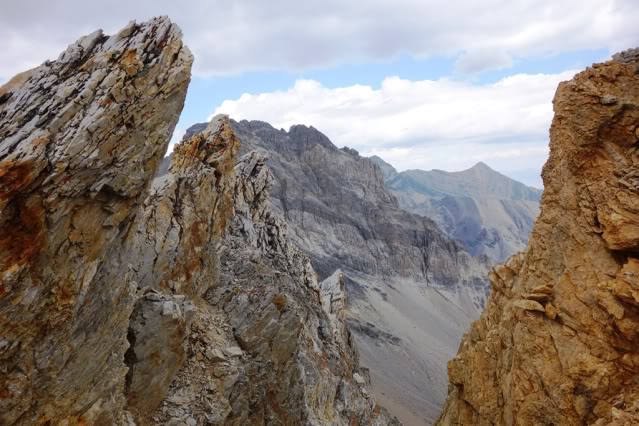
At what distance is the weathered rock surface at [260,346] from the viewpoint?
23359mm

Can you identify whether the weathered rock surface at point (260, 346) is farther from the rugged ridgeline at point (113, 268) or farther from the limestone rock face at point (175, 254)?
the limestone rock face at point (175, 254)

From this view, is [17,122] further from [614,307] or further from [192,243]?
[614,307]

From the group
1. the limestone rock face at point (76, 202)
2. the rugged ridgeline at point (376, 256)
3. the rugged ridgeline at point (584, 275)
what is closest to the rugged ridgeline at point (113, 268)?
the limestone rock face at point (76, 202)

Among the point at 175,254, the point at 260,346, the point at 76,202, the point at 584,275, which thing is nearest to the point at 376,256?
the point at 260,346

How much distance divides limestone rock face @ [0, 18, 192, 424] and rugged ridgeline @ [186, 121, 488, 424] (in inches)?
4153

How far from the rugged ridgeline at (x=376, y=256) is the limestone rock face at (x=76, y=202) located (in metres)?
105

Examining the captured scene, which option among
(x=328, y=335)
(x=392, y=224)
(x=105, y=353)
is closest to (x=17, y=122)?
(x=105, y=353)

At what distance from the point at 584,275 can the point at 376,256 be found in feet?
522

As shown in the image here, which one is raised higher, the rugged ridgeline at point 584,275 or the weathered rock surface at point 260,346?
the rugged ridgeline at point 584,275

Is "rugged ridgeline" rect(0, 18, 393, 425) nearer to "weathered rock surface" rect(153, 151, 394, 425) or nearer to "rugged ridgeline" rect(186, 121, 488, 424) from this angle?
"weathered rock surface" rect(153, 151, 394, 425)

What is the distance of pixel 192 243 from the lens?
27578mm

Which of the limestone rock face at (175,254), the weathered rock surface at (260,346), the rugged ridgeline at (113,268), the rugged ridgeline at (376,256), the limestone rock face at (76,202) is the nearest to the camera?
the limestone rock face at (76,202)

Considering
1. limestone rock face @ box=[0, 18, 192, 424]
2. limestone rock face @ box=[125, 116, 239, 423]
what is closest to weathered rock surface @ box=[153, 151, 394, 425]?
limestone rock face @ box=[125, 116, 239, 423]

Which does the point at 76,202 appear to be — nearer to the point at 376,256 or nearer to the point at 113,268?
the point at 113,268
